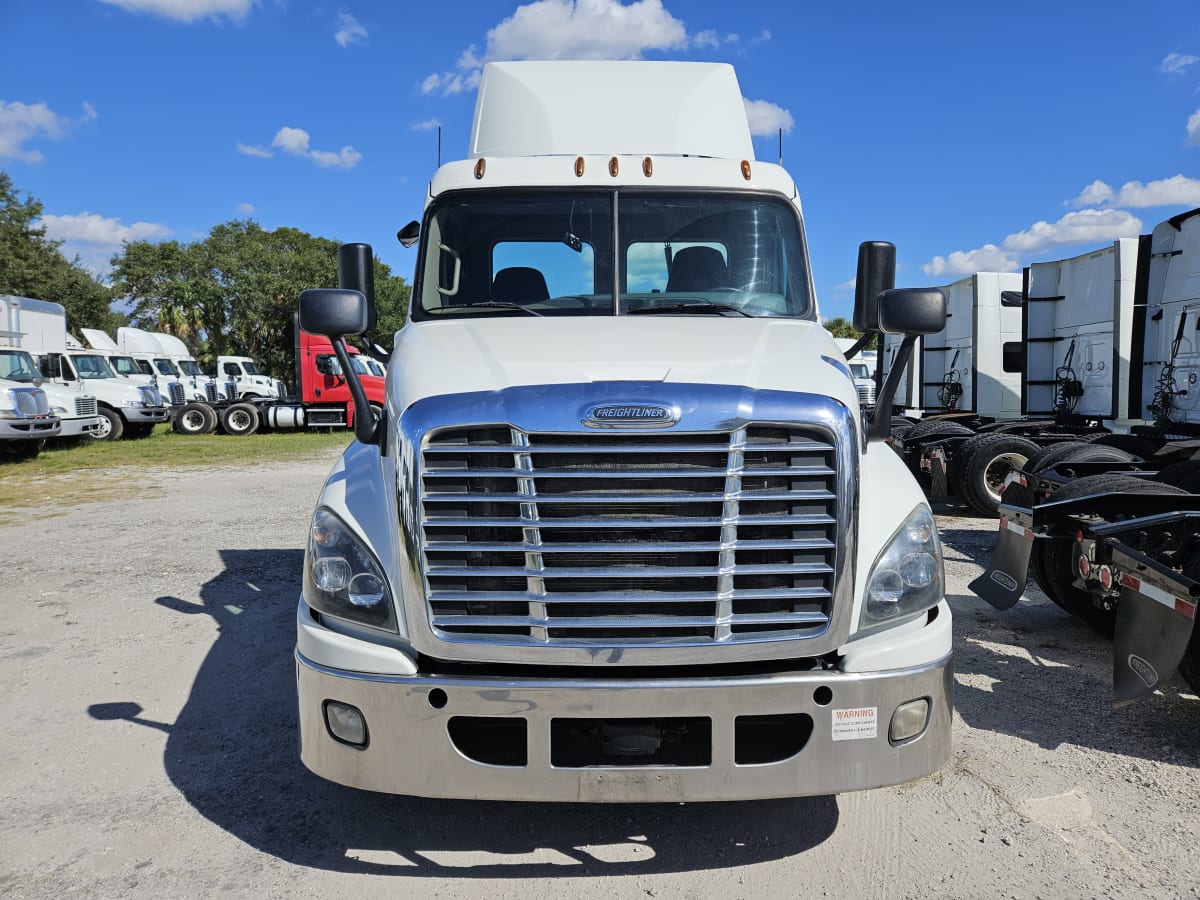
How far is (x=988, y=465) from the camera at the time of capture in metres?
10.2

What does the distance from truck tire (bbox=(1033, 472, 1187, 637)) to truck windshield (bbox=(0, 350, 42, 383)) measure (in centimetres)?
1889

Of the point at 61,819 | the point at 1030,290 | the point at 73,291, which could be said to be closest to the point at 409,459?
the point at 61,819

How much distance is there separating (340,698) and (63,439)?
22396 millimetres

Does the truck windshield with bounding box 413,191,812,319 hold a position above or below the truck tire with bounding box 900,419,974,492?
above

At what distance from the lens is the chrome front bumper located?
2764 mm

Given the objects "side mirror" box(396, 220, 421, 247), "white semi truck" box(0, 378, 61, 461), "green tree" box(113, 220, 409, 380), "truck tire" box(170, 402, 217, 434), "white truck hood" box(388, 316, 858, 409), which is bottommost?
"truck tire" box(170, 402, 217, 434)

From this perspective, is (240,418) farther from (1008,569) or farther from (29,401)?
(1008,569)

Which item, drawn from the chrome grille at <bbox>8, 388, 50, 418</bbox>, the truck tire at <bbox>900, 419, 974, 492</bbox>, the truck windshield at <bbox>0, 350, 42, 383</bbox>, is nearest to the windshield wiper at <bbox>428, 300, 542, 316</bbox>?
the truck tire at <bbox>900, 419, 974, 492</bbox>

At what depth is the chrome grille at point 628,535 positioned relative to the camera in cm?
282

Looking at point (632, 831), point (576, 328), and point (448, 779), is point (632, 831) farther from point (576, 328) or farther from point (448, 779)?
point (576, 328)

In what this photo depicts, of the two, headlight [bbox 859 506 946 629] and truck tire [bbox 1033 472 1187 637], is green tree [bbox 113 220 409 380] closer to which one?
truck tire [bbox 1033 472 1187 637]

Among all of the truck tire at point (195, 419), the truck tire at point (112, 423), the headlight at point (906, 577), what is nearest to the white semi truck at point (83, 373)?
the truck tire at point (112, 423)

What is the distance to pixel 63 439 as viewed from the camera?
2164 centimetres

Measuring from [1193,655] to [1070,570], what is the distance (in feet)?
5.60
